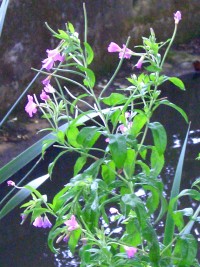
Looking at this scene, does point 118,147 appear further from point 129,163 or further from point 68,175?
point 68,175

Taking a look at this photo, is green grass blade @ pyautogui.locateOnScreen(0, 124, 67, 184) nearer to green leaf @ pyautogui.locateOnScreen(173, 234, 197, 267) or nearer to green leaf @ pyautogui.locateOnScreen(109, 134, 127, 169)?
green leaf @ pyautogui.locateOnScreen(109, 134, 127, 169)

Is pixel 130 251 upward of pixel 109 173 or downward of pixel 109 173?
downward

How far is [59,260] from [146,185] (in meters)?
1.77

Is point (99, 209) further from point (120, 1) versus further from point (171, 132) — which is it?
point (120, 1)

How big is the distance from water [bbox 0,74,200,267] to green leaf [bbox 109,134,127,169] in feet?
5.87

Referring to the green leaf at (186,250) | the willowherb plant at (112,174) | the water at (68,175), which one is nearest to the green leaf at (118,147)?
the willowherb plant at (112,174)

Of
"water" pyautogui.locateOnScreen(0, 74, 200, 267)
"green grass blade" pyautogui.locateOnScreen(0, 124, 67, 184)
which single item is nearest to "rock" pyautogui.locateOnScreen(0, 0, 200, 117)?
"water" pyautogui.locateOnScreen(0, 74, 200, 267)

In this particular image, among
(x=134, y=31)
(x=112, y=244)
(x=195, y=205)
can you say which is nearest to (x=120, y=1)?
(x=134, y=31)

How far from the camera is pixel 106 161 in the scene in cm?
155

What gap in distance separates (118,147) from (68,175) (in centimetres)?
283

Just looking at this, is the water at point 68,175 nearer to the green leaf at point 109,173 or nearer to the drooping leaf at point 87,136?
the green leaf at point 109,173

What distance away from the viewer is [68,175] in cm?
426

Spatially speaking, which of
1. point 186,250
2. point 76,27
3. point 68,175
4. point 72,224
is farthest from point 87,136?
point 76,27

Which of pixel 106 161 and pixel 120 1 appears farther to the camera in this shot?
pixel 120 1
